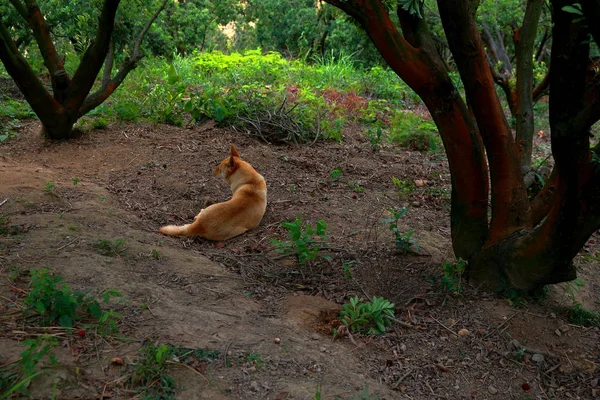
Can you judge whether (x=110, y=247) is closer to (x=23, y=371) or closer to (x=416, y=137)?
(x=23, y=371)

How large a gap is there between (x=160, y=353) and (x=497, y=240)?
8.15ft

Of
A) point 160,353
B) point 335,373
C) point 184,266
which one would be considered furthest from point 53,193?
point 335,373

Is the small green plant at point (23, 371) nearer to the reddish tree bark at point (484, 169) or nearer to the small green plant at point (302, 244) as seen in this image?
the small green plant at point (302, 244)

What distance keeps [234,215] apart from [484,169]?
2205mm

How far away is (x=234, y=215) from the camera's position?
5.03 metres

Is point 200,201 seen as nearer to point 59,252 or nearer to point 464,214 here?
point 59,252

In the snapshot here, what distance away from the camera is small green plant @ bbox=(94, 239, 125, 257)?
13.3 ft

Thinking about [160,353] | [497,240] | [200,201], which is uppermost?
[497,240]

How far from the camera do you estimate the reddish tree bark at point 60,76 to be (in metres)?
6.77

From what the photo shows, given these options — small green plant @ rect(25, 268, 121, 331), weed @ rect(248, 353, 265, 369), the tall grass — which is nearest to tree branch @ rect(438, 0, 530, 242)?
weed @ rect(248, 353, 265, 369)

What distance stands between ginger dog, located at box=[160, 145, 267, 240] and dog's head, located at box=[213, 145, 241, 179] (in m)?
0.15

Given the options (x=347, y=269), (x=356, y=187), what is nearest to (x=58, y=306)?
(x=347, y=269)

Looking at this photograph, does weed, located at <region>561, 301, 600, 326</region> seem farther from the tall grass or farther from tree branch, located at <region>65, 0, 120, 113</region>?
tree branch, located at <region>65, 0, 120, 113</region>

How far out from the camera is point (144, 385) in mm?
2623
